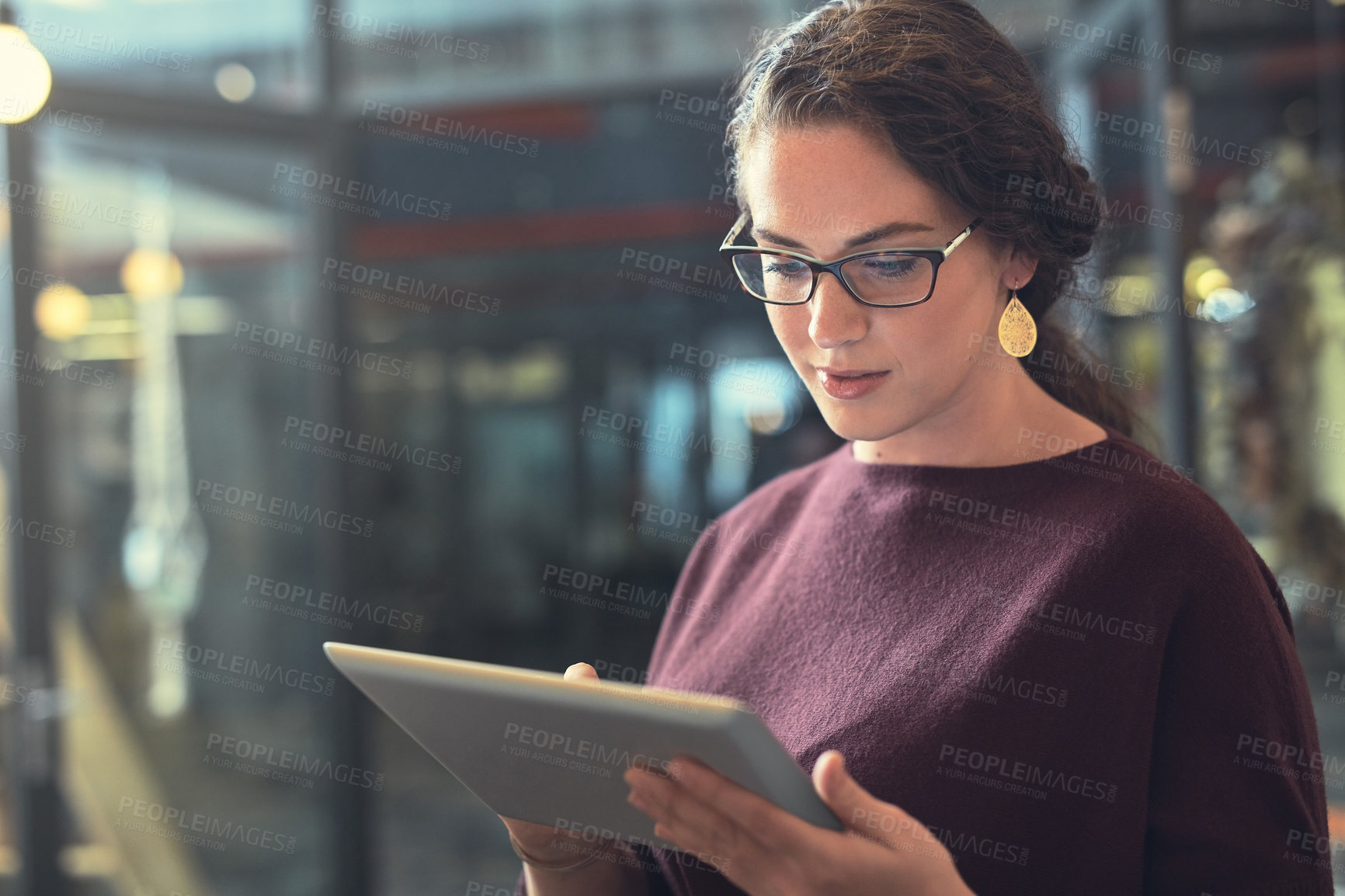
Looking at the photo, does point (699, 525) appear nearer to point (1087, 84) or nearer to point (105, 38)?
point (1087, 84)

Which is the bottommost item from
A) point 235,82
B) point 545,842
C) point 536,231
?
point 545,842

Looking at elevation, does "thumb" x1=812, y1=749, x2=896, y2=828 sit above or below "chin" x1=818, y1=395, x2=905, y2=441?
below

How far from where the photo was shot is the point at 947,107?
980 millimetres

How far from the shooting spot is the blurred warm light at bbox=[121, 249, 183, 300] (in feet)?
9.87

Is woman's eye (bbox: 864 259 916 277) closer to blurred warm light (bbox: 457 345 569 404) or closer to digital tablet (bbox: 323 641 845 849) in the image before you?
digital tablet (bbox: 323 641 845 849)

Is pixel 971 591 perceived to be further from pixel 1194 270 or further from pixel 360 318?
pixel 360 318

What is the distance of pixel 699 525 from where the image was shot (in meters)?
4.26

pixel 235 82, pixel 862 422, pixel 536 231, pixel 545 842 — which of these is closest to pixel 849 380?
pixel 862 422

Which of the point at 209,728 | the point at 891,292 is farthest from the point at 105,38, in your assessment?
the point at 891,292

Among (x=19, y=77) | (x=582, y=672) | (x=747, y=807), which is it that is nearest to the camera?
(x=747, y=807)

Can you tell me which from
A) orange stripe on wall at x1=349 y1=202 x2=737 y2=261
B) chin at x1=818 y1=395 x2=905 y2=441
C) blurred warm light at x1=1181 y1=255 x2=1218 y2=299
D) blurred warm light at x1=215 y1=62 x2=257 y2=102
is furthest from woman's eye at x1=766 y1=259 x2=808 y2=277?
orange stripe on wall at x1=349 y1=202 x2=737 y2=261

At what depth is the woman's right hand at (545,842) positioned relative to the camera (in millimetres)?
1097

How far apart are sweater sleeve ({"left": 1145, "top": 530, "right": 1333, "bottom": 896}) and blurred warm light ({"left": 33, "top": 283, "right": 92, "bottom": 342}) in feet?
8.18

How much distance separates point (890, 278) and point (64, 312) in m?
2.44
